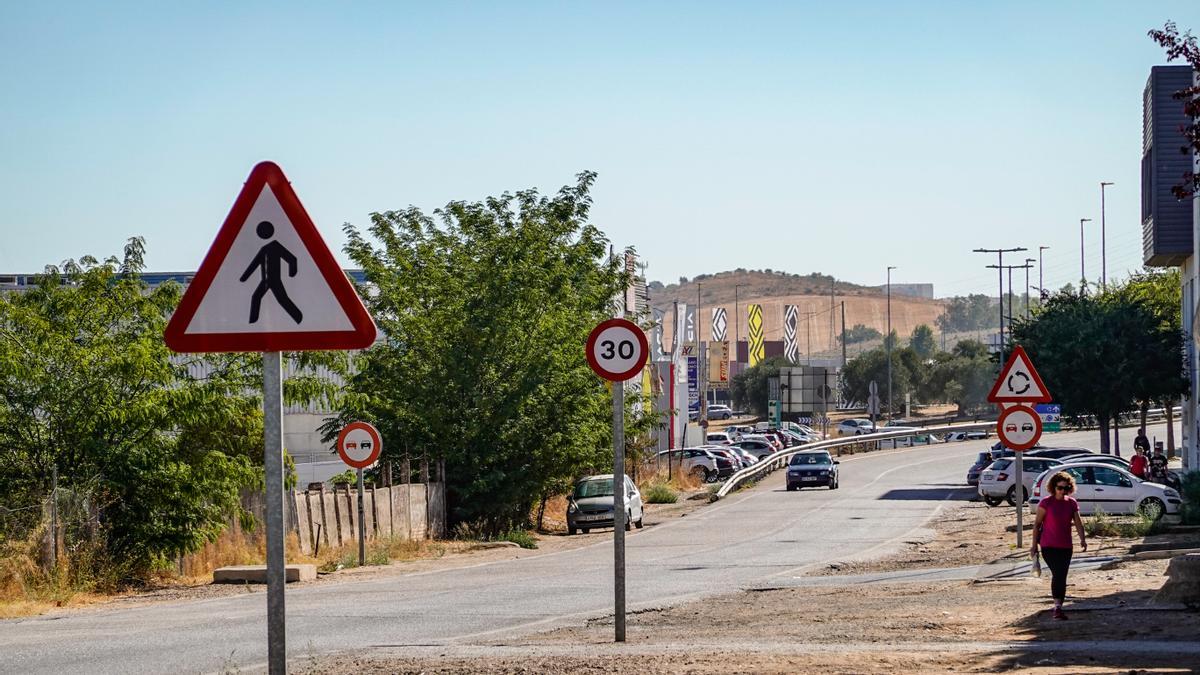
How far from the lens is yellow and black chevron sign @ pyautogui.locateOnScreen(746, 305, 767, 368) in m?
Answer: 127

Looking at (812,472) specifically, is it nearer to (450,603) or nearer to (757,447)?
(757,447)

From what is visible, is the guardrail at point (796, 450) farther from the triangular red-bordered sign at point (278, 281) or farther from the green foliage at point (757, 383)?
the triangular red-bordered sign at point (278, 281)

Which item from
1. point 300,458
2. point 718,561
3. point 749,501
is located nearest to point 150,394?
point 718,561

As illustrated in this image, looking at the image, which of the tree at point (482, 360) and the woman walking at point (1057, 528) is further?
the tree at point (482, 360)

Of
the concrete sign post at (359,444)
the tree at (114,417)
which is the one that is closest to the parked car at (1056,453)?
the concrete sign post at (359,444)

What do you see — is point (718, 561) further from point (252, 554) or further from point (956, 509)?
point (956, 509)

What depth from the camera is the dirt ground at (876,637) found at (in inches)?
420

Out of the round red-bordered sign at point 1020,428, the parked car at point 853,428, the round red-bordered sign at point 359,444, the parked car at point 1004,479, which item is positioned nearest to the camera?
the round red-bordered sign at point 1020,428

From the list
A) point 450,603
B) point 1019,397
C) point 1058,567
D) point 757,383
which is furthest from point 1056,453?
point 757,383

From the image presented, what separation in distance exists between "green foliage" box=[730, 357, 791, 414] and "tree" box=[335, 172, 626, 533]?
9690 cm

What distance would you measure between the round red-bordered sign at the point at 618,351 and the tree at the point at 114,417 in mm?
12434

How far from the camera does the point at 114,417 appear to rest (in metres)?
22.1

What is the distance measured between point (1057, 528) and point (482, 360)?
74.4ft

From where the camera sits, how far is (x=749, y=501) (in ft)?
173
